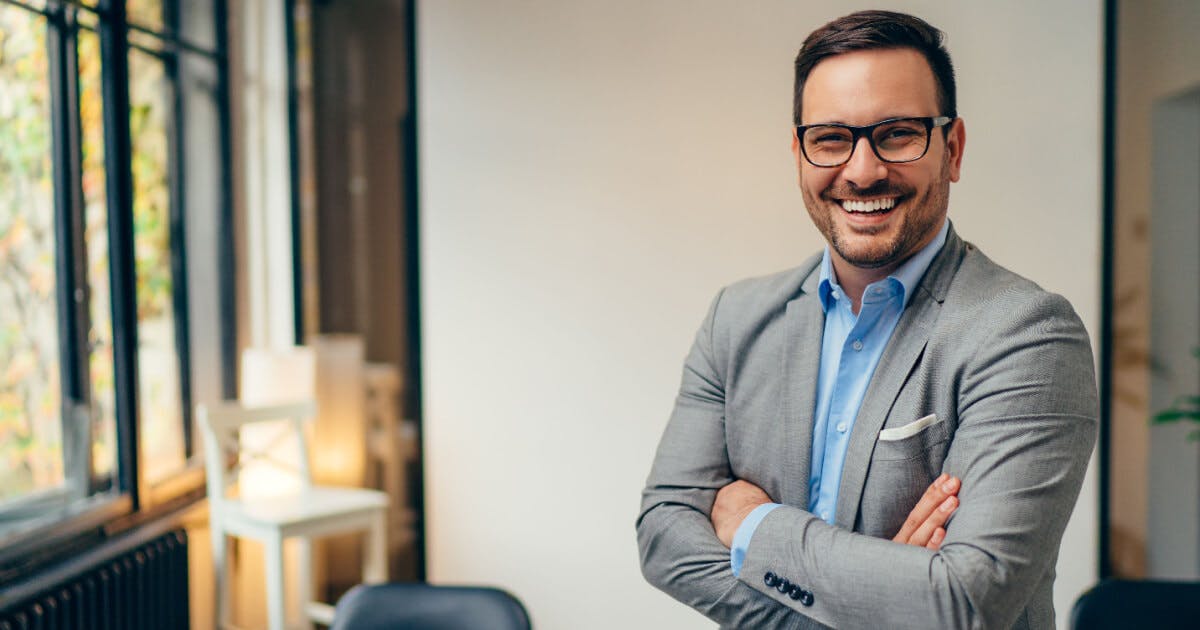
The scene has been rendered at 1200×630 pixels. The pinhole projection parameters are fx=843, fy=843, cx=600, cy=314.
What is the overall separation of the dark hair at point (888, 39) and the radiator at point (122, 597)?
247cm

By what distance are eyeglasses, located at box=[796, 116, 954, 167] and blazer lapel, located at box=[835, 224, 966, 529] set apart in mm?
203

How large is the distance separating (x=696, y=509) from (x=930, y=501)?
411mm

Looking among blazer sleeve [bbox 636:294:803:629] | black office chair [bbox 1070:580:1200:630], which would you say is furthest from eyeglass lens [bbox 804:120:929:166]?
black office chair [bbox 1070:580:1200:630]

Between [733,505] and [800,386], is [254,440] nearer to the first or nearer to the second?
[733,505]

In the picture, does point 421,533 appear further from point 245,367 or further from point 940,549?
point 940,549

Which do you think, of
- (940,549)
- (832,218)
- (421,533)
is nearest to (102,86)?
(421,533)

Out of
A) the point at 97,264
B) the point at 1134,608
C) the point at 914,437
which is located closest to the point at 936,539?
the point at 914,437

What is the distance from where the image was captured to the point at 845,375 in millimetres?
1417

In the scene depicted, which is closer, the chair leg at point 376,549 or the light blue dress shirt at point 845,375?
the light blue dress shirt at point 845,375

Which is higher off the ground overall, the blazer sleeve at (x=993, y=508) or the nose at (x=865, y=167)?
the nose at (x=865, y=167)

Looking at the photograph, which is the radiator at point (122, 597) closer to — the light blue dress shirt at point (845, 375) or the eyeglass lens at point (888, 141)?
the light blue dress shirt at point (845, 375)

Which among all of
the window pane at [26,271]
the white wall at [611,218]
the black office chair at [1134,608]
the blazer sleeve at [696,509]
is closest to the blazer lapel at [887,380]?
the blazer sleeve at [696,509]

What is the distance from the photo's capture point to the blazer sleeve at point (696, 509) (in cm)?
137

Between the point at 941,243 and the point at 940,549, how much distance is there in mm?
492
